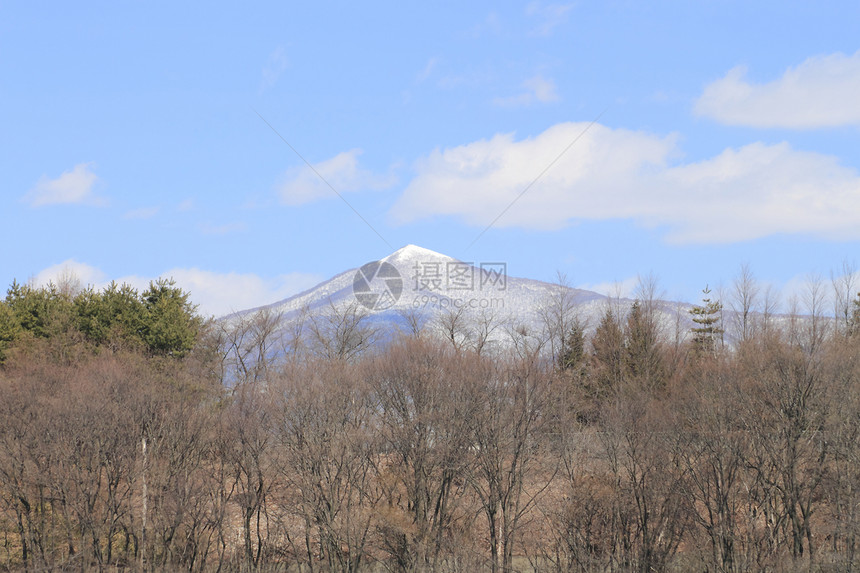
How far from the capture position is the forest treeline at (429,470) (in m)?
36.9

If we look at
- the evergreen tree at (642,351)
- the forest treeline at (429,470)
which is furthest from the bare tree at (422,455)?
the evergreen tree at (642,351)

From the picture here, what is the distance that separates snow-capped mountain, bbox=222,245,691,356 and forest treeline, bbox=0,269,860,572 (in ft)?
40.0

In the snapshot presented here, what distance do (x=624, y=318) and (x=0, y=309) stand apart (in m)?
47.0

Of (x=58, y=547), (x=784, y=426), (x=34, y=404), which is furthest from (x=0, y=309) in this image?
(x=784, y=426)

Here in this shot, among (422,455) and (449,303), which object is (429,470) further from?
(449,303)

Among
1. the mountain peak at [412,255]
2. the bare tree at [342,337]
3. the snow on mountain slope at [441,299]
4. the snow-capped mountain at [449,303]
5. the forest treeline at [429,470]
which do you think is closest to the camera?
the forest treeline at [429,470]

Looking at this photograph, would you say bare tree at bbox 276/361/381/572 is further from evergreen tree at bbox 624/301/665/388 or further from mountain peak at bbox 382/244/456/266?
mountain peak at bbox 382/244/456/266

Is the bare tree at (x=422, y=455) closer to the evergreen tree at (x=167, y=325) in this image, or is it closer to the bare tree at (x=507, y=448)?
the bare tree at (x=507, y=448)

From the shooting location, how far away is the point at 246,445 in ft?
135

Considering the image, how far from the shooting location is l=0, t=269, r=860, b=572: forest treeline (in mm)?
36875

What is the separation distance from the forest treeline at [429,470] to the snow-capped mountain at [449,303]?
12.2 metres

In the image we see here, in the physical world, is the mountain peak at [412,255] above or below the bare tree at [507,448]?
above

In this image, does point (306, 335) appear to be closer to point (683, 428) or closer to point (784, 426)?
point (683, 428)

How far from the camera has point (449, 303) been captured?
89688 mm
